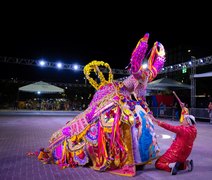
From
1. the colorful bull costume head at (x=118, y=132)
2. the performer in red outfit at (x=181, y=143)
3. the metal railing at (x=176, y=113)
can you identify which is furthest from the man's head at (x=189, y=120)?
the metal railing at (x=176, y=113)

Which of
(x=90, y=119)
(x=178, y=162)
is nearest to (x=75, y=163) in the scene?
(x=90, y=119)

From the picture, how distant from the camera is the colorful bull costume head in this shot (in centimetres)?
539

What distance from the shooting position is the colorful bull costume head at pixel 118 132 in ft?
17.7

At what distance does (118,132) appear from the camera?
5371 mm

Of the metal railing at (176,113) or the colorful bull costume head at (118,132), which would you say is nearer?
the colorful bull costume head at (118,132)

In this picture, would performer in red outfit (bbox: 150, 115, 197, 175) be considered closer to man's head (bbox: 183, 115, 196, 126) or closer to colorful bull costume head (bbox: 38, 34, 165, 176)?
man's head (bbox: 183, 115, 196, 126)

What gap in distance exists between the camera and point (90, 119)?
19.1 ft

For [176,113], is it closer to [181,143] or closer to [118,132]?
Answer: [181,143]

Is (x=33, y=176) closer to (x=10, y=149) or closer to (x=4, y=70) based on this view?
(x=10, y=149)

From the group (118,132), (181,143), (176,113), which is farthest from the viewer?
(176,113)

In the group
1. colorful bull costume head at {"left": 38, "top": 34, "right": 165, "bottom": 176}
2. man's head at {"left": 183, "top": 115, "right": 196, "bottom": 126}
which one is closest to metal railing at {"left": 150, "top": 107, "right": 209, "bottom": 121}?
man's head at {"left": 183, "top": 115, "right": 196, "bottom": 126}

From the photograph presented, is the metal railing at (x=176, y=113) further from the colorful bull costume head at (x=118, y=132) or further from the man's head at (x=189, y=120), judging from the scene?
the colorful bull costume head at (x=118, y=132)

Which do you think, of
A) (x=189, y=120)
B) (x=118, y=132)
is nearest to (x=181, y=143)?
(x=189, y=120)

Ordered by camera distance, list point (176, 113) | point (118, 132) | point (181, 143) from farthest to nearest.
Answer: point (176, 113)
point (181, 143)
point (118, 132)
